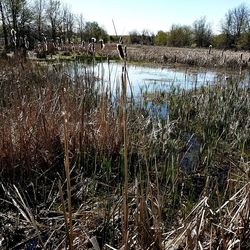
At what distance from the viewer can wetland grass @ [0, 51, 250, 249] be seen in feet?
5.78

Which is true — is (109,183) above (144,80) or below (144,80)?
below

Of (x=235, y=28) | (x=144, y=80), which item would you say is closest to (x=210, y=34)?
(x=235, y=28)

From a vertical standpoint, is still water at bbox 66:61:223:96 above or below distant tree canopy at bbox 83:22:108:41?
below

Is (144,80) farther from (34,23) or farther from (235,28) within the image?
(235,28)

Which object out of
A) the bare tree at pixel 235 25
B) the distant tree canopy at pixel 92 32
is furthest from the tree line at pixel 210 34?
the distant tree canopy at pixel 92 32

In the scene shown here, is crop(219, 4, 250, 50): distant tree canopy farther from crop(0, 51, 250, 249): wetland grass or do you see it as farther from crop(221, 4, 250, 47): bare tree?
crop(0, 51, 250, 249): wetland grass

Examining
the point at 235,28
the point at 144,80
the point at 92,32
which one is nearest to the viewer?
the point at 144,80

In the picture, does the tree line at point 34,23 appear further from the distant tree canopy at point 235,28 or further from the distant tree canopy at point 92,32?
the distant tree canopy at point 235,28

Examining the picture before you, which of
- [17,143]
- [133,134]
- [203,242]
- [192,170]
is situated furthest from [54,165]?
[203,242]

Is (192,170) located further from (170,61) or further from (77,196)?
(170,61)

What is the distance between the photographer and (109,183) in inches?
114

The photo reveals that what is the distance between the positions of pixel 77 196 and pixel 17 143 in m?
0.67

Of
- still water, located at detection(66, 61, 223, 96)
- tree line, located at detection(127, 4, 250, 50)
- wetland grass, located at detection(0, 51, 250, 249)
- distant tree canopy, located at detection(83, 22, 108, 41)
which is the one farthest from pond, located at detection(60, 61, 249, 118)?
tree line, located at detection(127, 4, 250, 50)

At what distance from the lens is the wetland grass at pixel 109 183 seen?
5.78 feet
